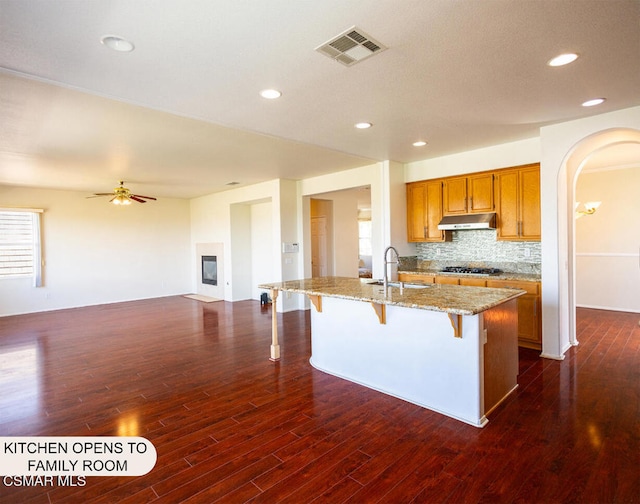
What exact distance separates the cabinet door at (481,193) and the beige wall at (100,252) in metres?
7.52

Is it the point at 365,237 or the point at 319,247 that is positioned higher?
the point at 365,237

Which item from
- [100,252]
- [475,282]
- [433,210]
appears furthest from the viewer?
[100,252]

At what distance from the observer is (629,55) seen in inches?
98.0

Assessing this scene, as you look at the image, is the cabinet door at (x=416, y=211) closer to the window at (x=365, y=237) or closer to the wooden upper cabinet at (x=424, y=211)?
the wooden upper cabinet at (x=424, y=211)

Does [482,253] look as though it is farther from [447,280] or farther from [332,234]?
[332,234]

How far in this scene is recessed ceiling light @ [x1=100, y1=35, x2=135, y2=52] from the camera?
2111 millimetres

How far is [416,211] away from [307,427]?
3992 mm

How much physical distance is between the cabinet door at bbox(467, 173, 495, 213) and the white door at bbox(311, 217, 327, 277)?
14.2 feet

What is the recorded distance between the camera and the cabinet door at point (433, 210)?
5430 mm

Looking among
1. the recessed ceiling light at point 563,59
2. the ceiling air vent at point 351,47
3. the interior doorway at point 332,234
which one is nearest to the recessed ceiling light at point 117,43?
the ceiling air vent at point 351,47

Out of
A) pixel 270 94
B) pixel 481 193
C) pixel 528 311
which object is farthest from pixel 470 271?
pixel 270 94

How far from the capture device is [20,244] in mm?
7352

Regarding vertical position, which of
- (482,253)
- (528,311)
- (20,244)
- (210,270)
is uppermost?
(20,244)

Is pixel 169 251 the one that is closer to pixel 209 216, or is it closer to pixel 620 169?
pixel 209 216
